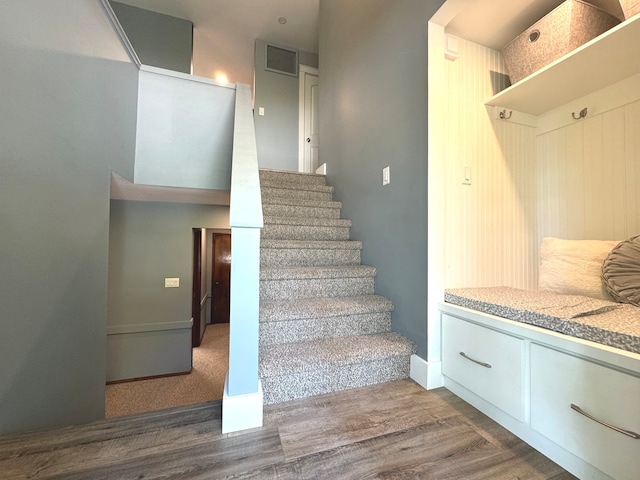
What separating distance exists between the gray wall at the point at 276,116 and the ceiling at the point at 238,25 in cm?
28

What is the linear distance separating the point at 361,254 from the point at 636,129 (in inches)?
69.7

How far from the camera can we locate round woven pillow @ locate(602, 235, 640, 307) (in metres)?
1.16

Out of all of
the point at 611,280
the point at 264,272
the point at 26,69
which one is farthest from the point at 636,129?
the point at 26,69

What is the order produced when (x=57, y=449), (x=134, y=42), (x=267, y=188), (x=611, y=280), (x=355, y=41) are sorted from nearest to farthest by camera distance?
(x=57, y=449)
(x=611, y=280)
(x=355, y=41)
(x=267, y=188)
(x=134, y=42)

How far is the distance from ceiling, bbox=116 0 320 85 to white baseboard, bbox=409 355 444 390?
4844mm

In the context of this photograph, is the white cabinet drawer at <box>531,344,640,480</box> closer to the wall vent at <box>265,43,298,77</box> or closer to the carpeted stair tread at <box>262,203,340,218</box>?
the carpeted stair tread at <box>262,203,340,218</box>

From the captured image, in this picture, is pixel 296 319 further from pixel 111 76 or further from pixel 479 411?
pixel 111 76

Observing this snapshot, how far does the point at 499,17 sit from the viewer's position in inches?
58.1

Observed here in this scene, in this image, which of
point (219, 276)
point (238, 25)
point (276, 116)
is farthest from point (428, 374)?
point (238, 25)

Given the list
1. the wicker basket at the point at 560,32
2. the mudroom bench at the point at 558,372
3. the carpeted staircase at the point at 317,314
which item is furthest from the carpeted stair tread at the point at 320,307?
the wicker basket at the point at 560,32

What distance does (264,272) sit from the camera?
182 cm

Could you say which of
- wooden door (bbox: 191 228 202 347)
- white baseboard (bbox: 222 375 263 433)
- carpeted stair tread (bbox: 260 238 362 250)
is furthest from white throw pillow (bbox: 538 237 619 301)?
wooden door (bbox: 191 228 202 347)

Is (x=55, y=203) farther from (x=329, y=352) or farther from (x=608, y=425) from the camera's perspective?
(x=608, y=425)

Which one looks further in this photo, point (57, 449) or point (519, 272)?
point (519, 272)
